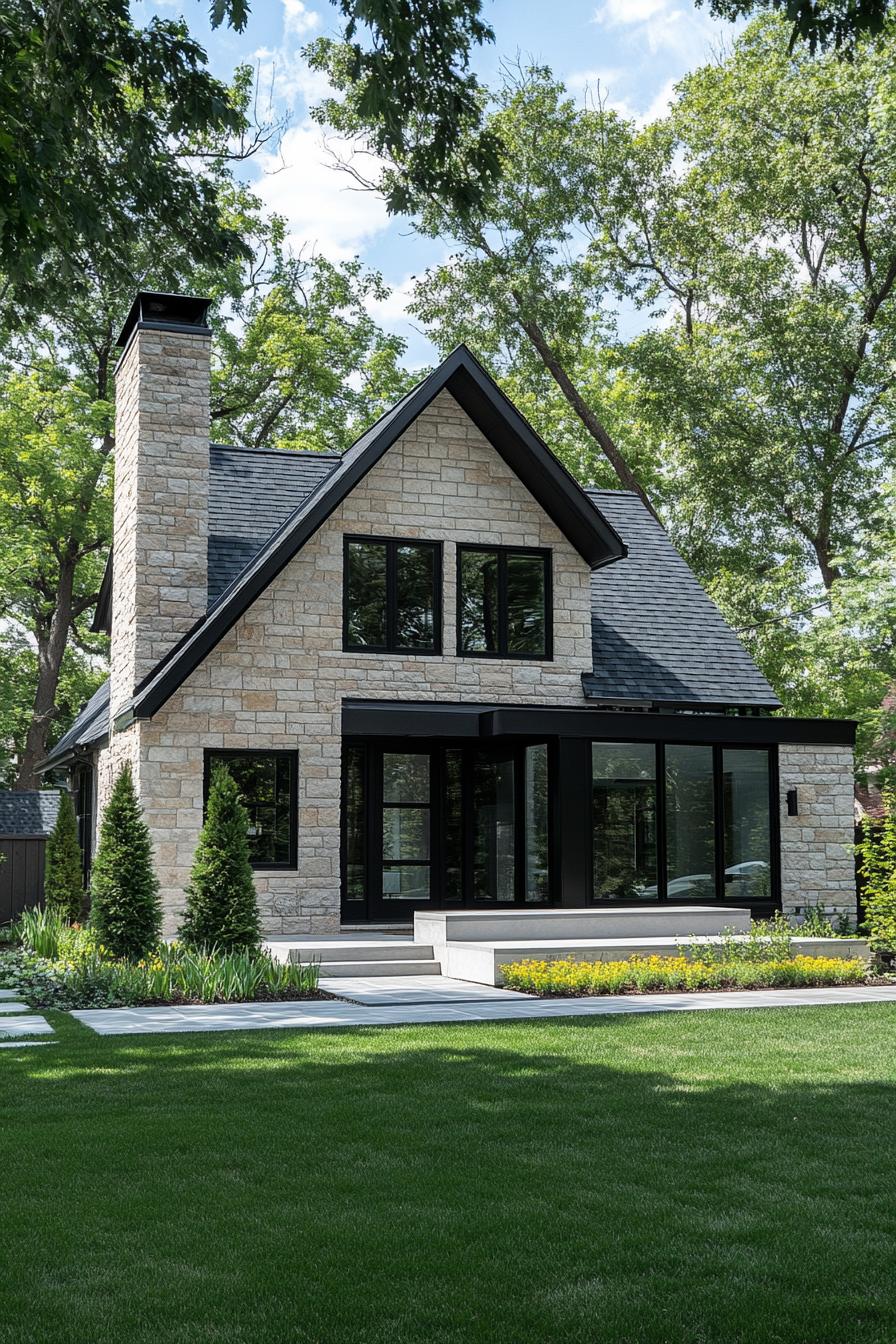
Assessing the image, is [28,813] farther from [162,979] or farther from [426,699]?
[162,979]

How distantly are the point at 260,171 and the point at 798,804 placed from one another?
826 inches

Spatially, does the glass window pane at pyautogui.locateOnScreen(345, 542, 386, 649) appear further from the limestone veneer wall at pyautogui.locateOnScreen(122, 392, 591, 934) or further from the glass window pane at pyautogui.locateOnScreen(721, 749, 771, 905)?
the glass window pane at pyautogui.locateOnScreen(721, 749, 771, 905)

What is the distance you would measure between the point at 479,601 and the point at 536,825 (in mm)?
3314

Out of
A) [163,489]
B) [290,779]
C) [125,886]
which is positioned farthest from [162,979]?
[163,489]

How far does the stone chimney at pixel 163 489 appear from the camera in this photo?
58.2ft

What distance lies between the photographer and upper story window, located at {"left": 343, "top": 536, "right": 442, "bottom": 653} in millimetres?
18234

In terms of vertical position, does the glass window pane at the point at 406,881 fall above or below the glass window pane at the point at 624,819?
below

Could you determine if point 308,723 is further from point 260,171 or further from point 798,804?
point 260,171

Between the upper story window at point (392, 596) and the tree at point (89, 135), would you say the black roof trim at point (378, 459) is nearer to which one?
the upper story window at point (392, 596)

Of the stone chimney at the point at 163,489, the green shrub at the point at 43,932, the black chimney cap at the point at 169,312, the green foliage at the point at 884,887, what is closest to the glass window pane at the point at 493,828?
the stone chimney at the point at 163,489

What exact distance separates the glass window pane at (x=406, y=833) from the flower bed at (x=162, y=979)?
4508mm

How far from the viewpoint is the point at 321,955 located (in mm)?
14922

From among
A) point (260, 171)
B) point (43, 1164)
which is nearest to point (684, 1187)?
point (43, 1164)

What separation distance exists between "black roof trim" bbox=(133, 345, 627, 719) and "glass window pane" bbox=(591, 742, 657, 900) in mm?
2915
